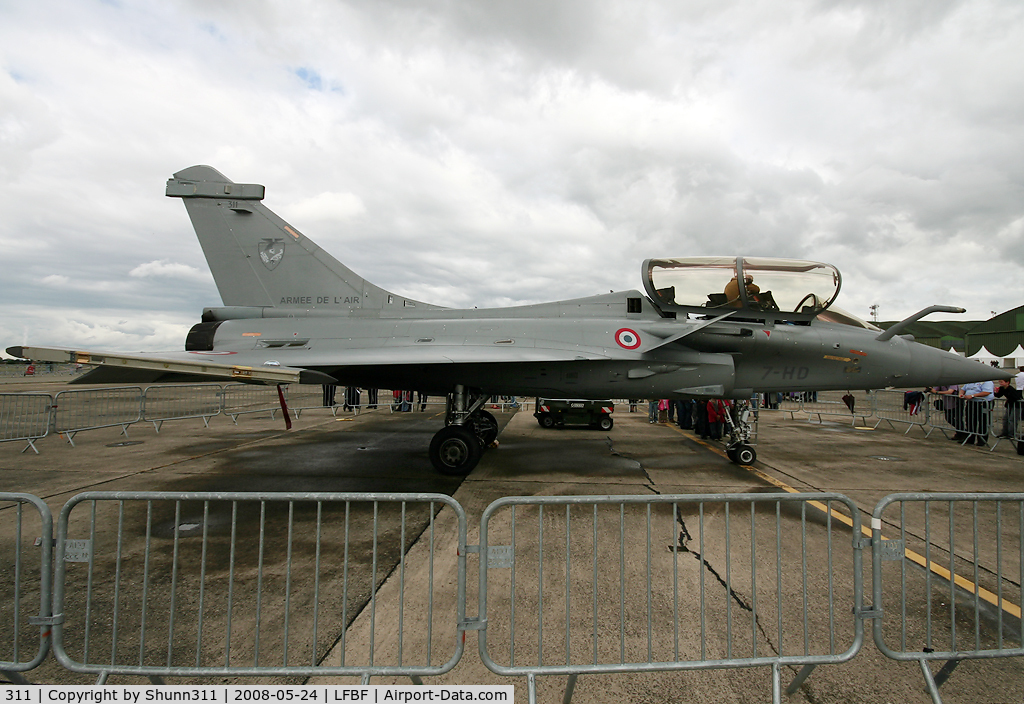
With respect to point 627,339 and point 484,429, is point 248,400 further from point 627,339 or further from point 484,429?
point 627,339

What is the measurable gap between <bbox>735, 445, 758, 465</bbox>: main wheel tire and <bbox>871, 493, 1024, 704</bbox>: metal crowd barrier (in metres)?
2.63

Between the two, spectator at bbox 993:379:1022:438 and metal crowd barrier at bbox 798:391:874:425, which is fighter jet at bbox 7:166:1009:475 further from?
metal crowd barrier at bbox 798:391:874:425

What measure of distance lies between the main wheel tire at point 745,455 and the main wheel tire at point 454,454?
4262 millimetres

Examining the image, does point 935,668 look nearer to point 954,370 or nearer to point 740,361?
point 740,361

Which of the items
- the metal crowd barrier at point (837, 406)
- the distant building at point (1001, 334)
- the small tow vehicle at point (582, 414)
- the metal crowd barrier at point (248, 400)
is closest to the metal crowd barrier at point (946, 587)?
the small tow vehicle at point (582, 414)

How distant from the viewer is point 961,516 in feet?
17.0

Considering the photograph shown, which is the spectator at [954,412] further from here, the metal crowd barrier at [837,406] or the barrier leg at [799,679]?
the barrier leg at [799,679]

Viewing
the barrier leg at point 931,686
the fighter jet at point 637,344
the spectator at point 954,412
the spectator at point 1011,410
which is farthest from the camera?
the spectator at point 954,412

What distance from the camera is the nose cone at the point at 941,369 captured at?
7230mm

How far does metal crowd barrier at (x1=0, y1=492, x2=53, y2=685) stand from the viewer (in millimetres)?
2314

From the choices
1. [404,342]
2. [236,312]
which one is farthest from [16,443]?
[404,342]

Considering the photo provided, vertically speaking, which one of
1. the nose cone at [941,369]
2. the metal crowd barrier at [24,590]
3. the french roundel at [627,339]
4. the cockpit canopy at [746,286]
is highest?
the cockpit canopy at [746,286]

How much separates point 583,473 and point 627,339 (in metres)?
2.06

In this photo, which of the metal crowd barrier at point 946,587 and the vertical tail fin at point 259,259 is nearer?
the metal crowd barrier at point 946,587
